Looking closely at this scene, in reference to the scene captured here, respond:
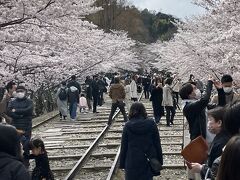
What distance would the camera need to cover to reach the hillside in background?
59.8 meters

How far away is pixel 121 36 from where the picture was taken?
5369 cm

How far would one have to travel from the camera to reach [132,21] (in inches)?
2864

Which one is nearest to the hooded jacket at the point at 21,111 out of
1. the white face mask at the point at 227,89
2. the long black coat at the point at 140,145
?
the long black coat at the point at 140,145

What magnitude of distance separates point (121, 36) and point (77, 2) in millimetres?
42842

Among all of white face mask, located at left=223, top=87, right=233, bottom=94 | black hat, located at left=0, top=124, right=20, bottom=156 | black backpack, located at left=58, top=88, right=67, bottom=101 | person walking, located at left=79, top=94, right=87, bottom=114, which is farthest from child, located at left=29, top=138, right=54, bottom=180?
person walking, located at left=79, top=94, right=87, bottom=114

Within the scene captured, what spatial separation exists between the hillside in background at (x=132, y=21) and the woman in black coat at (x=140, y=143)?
3109cm

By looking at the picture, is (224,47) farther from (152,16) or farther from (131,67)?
(152,16)

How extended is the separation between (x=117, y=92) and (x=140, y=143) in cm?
1016

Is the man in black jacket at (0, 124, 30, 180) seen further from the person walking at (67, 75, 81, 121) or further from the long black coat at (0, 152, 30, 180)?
the person walking at (67, 75, 81, 121)

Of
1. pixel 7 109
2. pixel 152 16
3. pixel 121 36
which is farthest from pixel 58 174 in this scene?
pixel 152 16

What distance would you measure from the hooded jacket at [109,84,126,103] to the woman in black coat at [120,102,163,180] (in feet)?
32.6

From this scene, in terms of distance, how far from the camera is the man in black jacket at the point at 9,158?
3813 mm

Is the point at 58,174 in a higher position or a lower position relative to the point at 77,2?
lower

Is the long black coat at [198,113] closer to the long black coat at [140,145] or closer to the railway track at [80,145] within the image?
the long black coat at [140,145]
